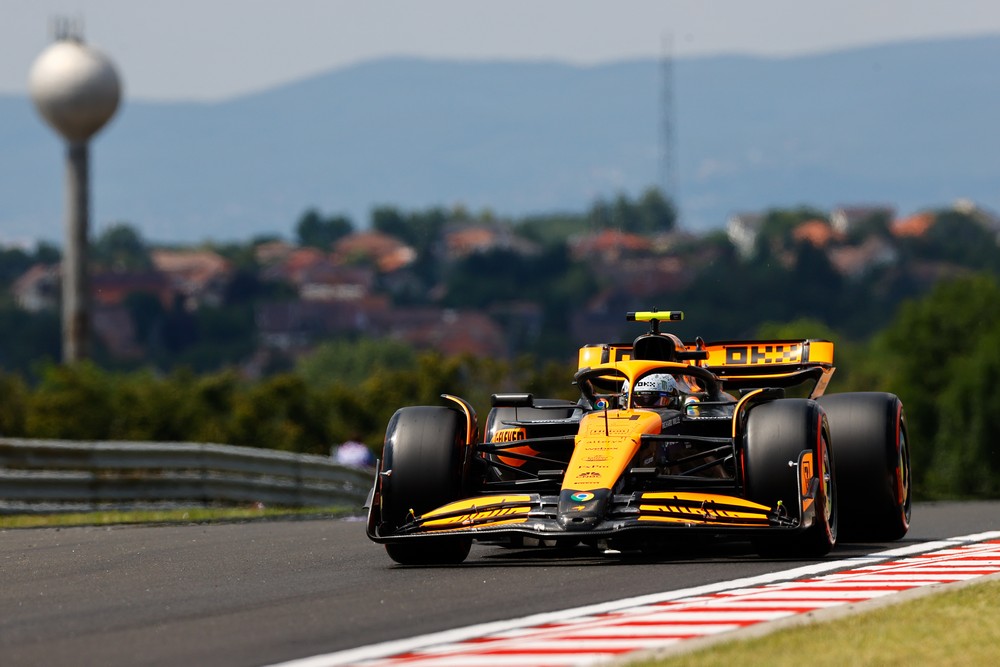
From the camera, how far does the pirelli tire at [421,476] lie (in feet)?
42.2

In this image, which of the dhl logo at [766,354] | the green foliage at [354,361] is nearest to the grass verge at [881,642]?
the dhl logo at [766,354]

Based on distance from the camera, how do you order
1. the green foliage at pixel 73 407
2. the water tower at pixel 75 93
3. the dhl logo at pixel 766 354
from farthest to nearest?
the water tower at pixel 75 93
the green foliage at pixel 73 407
the dhl logo at pixel 766 354

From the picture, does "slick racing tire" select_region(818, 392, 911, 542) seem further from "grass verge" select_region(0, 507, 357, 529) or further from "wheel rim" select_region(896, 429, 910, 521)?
"grass verge" select_region(0, 507, 357, 529)

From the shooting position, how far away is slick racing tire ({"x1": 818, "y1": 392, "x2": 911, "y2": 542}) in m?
14.2

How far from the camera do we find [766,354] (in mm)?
16156

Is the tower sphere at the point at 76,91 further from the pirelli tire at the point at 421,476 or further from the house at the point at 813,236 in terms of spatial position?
the house at the point at 813,236

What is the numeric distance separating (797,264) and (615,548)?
173 m

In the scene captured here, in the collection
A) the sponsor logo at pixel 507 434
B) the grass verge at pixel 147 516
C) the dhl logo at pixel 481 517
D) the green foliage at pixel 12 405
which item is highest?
the sponsor logo at pixel 507 434

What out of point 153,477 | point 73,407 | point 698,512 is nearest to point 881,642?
point 698,512

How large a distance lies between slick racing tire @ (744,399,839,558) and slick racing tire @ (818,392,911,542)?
4.51 ft

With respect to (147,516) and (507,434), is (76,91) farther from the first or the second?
(507,434)

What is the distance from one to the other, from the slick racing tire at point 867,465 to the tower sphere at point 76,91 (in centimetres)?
7849

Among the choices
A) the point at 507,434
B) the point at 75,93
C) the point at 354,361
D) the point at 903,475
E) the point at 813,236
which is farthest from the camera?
the point at 354,361

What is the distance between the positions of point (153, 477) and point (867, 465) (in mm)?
11401
